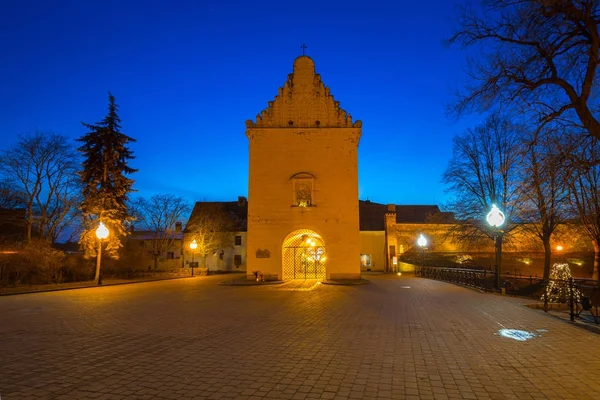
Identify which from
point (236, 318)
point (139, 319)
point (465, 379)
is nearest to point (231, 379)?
point (465, 379)

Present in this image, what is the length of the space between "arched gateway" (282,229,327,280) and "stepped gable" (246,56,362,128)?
8388 mm

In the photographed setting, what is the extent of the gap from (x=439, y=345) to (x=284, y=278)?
22670 mm

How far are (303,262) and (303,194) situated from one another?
6.02m

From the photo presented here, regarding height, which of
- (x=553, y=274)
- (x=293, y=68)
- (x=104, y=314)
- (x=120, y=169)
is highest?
(x=293, y=68)

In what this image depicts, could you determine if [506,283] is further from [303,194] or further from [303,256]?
[303,194]

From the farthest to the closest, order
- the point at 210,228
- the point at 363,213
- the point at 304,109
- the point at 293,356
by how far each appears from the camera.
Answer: the point at 363,213 → the point at 210,228 → the point at 304,109 → the point at 293,356

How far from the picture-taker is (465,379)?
5777 mm

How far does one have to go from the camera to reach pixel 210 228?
5047cm

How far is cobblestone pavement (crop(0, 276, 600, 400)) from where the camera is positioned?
532 centimetres

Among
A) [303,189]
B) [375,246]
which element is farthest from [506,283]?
[375,246]

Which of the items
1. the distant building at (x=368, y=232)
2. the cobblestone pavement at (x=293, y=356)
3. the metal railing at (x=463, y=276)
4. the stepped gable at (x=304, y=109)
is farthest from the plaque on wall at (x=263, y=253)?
the distant building at (x=368, y=232)

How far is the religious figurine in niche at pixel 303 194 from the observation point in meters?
29.2

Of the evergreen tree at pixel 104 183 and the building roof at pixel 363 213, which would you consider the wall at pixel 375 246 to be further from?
the evergreen tree at pixel 104 183

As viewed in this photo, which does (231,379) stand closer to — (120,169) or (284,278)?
(284,278)
